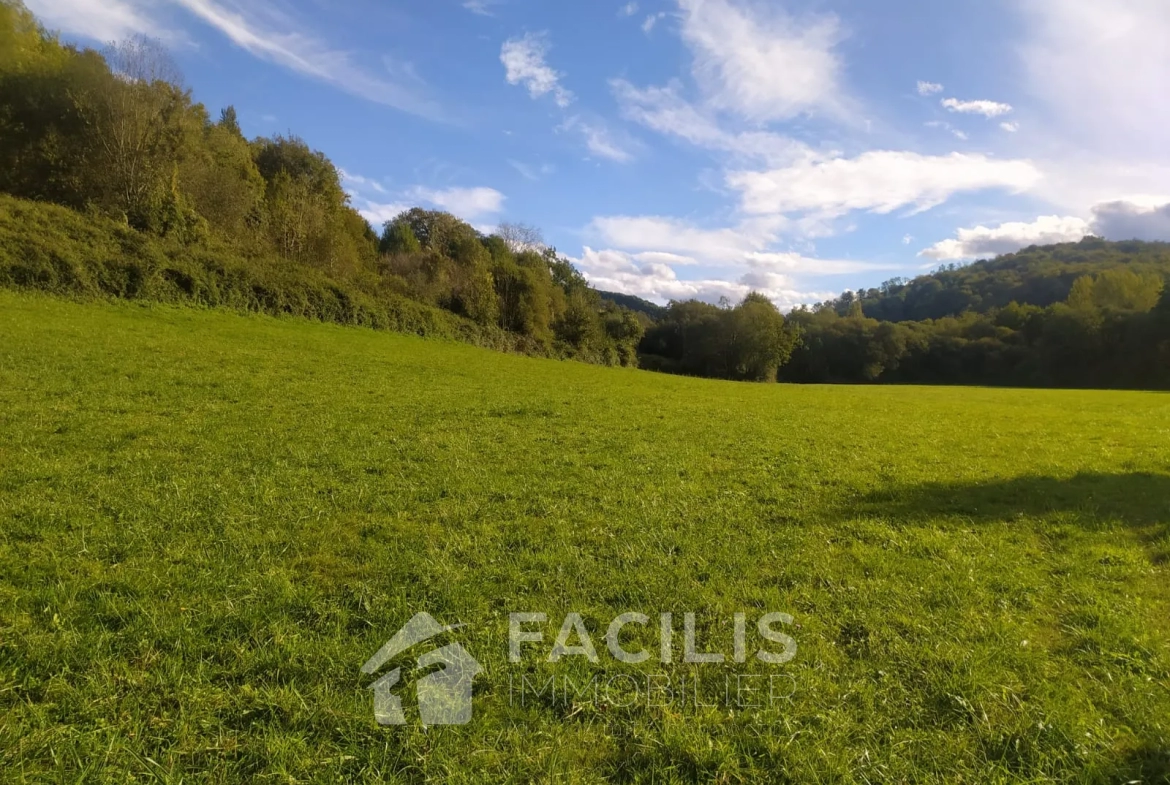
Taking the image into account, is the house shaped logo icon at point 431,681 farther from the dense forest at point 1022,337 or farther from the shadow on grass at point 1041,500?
the dense forest at point 1022,337

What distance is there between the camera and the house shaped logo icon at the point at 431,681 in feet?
11.8

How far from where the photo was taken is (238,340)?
2367 centimetres

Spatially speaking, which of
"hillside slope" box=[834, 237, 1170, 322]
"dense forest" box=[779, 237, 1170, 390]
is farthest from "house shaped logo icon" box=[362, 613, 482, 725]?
"hillside slope" box=[834, 237, 1170, 322]

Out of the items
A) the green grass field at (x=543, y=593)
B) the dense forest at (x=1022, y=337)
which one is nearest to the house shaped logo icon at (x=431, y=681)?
the green grass field at (x=543, y=593)

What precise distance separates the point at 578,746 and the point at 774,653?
192 centimetres

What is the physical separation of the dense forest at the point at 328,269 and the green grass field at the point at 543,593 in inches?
785

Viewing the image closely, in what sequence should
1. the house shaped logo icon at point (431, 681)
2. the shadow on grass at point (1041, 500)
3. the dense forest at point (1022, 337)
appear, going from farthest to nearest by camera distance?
1. the dense forest at point (1022, 337)
2. the shadow on grass at point (1041, 500)
3. the house shaped logo icon at point (431, 681)

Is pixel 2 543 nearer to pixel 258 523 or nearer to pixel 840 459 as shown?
pixel 258 523

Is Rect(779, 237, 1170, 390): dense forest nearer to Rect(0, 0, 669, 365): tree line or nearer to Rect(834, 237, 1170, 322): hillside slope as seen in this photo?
Rect(834, 237, 1170, 322): hillside slope

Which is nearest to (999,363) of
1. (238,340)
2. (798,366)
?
(798,366)

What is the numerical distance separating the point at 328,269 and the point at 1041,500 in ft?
155

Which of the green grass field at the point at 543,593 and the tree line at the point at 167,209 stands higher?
the tree line at the point at 167,209

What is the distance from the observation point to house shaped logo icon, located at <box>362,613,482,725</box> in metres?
3.59

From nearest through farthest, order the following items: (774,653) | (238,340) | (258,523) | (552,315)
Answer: (774,653)
(258,523)
(238,340)
(552,315)
